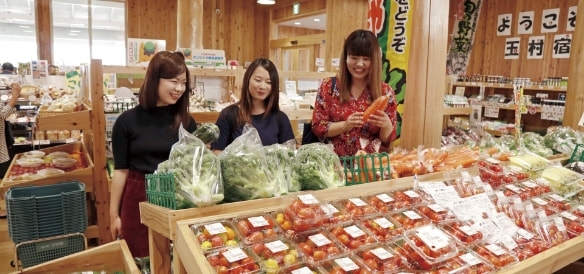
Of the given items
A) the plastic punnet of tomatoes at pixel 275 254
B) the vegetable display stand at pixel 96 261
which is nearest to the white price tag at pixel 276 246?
the plastic punnet of tomatoes at pixel 275 254

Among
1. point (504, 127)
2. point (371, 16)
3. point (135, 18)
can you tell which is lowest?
→ point (504, 127)

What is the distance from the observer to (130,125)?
2.14 meters

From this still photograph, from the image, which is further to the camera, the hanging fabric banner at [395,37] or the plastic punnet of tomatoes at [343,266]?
the hanging fabric banner at [395,37]

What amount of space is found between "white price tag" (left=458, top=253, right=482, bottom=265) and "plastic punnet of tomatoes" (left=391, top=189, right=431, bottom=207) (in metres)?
0.29

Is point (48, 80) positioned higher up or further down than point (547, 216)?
higher up

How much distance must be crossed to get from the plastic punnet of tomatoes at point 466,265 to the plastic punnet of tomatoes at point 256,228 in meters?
0.53

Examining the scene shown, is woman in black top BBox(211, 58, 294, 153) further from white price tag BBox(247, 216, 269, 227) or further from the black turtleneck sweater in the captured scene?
white price tag BBox(247, 216, 269, 227)

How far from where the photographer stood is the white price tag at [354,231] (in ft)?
4.26

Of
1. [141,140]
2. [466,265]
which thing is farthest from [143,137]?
[466,265]

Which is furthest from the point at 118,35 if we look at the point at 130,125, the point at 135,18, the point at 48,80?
the point at 130,125

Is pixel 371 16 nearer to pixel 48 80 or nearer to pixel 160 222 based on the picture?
pixel 160 222

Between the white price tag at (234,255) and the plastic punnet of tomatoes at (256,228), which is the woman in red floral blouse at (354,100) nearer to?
the plastic punnet of tomatoes at (256,228)

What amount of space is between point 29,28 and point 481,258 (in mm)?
10377

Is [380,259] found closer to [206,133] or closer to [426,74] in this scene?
[206,133]
